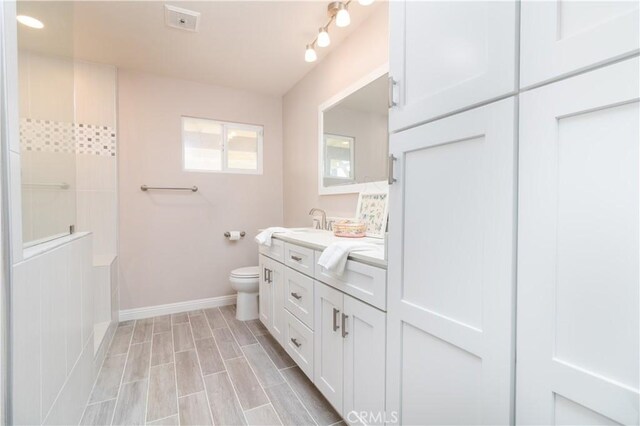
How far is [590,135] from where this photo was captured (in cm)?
53

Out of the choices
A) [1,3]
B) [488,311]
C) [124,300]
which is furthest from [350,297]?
[124,300]

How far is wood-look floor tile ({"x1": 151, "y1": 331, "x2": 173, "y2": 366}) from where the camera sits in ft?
Answer: 6.40

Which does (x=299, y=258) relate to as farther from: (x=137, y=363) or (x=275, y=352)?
(x=137, y=363)

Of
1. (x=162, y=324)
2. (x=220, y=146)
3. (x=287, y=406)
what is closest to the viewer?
(x=287, y=406)

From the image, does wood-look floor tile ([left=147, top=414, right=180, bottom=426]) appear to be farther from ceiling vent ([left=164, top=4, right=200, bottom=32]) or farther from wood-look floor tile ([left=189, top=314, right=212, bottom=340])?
ceiling vent ([left=164, top=4, right=200, bottom=32])

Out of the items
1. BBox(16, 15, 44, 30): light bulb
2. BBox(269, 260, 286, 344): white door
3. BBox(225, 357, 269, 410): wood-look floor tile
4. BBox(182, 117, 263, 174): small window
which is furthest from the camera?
BBox(182, 117, 263, 174): small window

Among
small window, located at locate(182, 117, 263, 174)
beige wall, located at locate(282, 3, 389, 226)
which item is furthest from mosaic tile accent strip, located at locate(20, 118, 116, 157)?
beige wall, located at locate(282, 3, 389, 226)

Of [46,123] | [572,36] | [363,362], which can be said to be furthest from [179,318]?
[572,36]

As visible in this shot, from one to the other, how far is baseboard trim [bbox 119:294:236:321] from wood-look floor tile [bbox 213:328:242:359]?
0.59m

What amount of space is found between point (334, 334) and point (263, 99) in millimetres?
2745

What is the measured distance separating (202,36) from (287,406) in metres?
2.57

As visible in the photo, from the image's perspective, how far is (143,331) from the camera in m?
2.41

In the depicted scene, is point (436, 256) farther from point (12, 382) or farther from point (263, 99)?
point (263, 99)

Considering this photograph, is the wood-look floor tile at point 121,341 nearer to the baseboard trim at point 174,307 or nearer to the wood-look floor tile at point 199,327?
the baseboard trim at point 174,307
